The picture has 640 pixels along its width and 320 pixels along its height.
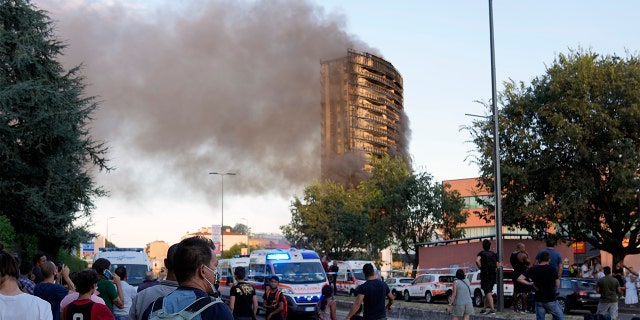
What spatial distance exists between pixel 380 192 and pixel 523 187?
27.6 meters

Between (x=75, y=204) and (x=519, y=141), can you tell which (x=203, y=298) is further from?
(x=519, y=141)

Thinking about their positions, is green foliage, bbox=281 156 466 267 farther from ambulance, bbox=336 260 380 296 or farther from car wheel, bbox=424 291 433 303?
car wheel, bbox=424 291 433 303

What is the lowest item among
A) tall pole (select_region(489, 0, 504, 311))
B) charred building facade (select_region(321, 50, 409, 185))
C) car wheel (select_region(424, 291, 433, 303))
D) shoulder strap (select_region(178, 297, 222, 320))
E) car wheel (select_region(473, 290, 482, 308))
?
car wheel (select_region(424, 291, 433, 303))

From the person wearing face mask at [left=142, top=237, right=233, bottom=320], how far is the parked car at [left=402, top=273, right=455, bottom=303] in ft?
113

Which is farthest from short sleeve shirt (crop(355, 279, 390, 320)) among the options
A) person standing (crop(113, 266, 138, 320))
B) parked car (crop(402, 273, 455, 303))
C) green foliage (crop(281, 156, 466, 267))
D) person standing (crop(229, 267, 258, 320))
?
green foliage (crop(281, 156, 466, 267))

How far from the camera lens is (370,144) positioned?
158000 millimetres

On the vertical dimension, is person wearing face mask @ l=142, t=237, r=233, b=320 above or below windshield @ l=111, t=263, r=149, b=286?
above

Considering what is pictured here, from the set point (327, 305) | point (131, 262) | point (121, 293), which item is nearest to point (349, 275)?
point (131, 262)

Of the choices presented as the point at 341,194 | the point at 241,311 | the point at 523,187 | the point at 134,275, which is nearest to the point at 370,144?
the point at 341,194

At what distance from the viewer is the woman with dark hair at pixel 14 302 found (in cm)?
564

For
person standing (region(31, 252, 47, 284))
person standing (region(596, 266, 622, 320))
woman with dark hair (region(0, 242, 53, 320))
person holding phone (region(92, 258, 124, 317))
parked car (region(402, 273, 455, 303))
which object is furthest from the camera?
parked car (region(402, 273, 455, 303))

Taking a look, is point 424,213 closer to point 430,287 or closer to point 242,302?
point 430,287

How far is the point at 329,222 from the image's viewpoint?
73.4 meters

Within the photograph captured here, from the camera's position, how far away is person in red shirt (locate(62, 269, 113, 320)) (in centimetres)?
684
